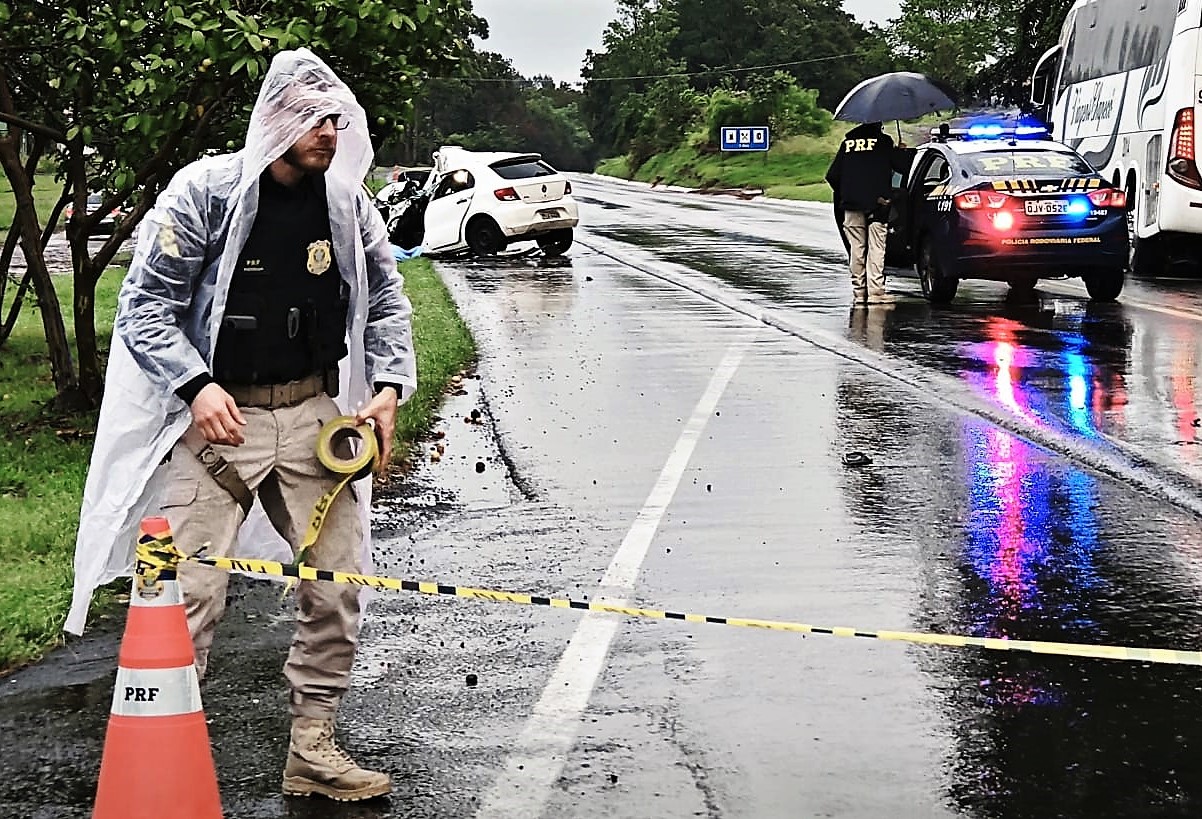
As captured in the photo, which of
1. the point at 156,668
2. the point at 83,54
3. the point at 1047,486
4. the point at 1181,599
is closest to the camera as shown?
the point at 156,668

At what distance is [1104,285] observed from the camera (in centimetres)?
1775

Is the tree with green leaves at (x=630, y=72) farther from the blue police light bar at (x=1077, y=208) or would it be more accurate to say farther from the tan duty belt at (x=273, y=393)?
the tan duty belt at (x=273, y=393)

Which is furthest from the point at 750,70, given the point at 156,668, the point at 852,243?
the point at 156,668

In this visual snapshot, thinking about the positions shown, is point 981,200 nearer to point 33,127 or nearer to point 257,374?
point 33,127

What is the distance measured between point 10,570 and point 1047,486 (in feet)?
15.7

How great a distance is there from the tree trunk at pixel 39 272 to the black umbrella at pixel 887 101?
35.4ft

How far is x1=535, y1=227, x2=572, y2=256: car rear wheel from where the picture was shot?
2752 cm

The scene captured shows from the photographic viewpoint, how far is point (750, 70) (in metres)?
114

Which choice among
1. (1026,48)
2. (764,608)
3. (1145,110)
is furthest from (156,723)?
(1026,48)

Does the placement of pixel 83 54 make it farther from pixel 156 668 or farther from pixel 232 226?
pixel 156 668

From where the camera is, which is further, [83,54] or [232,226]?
[83,54]

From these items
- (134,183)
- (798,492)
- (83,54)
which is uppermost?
(83,54)

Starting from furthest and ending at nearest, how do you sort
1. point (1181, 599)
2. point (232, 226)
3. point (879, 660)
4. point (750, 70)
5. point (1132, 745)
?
point (750, 70)
point (1181, 599)
point (879, 660)
point (1132, 745)
point (232, 226)

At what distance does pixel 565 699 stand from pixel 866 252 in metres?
13.0
